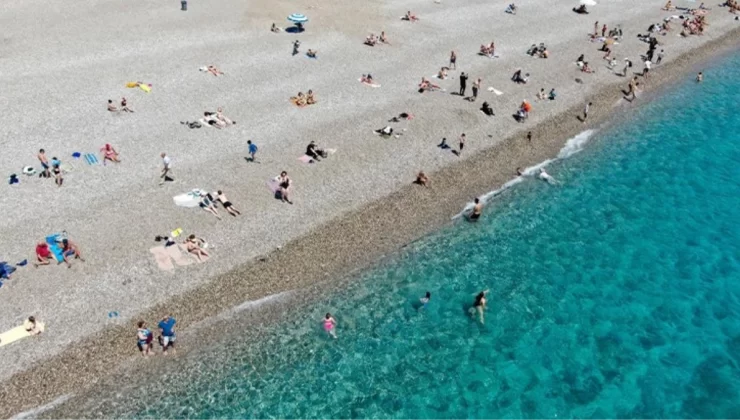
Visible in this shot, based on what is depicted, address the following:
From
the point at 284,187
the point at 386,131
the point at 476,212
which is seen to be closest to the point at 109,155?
the point at 284,187

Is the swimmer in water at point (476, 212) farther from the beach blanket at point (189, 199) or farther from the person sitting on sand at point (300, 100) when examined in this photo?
the person sitting on sand at point (300, 100)

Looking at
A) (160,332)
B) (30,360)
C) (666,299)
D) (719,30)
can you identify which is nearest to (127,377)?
(160,332)

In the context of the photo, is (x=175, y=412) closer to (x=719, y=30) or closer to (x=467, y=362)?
(x=467, y=362)

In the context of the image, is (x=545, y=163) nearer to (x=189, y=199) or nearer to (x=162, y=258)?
(x=189, y=199)

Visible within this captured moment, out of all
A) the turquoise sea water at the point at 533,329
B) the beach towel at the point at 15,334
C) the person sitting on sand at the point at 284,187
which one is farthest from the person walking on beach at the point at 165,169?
the turquoise sea water at the point at 533,329

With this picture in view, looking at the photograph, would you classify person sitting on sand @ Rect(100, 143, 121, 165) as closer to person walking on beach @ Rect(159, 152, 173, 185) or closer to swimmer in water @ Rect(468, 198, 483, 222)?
person walking on beach @ Rect(159, 152, 173, 185)
